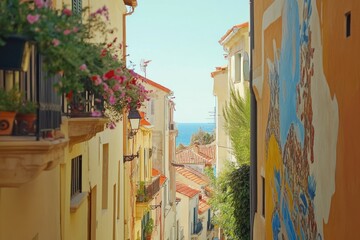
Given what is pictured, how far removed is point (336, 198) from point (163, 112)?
33.3 metres

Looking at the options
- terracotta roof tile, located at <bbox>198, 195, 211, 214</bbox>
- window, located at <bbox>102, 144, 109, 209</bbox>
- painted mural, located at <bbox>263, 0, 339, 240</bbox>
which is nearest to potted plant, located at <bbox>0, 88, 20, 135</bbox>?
painted mural, located at <bbox>263, 0, 339, 240</bbox>

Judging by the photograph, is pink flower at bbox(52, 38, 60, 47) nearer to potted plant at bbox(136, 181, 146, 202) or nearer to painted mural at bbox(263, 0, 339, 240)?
painted mural at bbox(263, 0, 339, 240)

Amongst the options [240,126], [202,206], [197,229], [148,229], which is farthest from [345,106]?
[202,206]

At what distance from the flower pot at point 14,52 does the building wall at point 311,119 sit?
3144 millimetres

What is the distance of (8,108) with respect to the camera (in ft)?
15.5

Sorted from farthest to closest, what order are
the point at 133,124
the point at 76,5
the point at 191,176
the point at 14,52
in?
the point at 191,176
the point at 133,124
the point at 76,5
the point at 14,52

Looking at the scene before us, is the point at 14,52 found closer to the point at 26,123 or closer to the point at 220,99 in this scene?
the point at 26,123

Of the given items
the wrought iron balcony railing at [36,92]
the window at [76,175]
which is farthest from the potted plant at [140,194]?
the wrought iron balcony railing at [36,92]

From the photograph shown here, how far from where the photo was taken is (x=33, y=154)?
4.98 m

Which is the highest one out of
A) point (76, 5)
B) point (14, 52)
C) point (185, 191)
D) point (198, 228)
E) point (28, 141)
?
point (76, 5)

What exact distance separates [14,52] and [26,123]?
76 centimetres

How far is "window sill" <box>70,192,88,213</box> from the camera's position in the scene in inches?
417

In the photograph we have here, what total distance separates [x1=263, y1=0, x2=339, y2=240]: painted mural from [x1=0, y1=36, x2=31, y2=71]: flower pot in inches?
142

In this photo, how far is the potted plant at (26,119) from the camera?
502 centimetres
